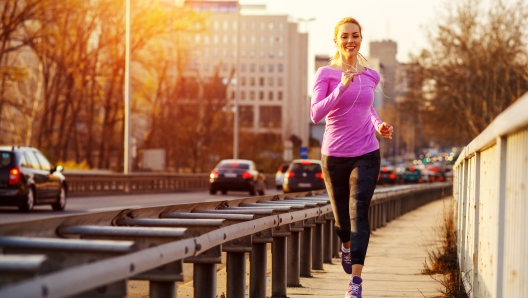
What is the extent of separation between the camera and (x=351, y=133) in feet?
25.1

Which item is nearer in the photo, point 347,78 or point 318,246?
point 347,78

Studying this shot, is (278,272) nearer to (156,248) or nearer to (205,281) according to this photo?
(205,281)

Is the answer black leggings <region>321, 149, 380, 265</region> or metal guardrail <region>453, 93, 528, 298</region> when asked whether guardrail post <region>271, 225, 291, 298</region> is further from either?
metal guardrail <region>453, 93, 528, 298</region>

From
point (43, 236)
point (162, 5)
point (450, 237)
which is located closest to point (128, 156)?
point (162, 5)

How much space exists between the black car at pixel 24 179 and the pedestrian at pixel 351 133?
49.7ft

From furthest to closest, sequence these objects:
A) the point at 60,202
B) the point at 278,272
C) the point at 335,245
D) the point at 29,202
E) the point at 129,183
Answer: the point at 129,183, the point at 60,202, the point at 29,202, the point at 335,245, the point at 278,272

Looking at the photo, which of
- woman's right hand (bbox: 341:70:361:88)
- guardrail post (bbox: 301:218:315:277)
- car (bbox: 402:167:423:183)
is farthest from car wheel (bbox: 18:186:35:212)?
car (bbox: 402:167:423:183)

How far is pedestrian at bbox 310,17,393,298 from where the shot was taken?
7441mm

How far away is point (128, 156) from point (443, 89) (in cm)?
2024

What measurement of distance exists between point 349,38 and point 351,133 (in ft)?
2.24

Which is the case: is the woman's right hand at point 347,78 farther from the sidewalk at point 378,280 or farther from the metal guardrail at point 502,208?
the sidewalk at point 378,280

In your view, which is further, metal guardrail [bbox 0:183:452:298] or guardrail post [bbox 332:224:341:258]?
guardrail post [bbox 332:224:341:258]

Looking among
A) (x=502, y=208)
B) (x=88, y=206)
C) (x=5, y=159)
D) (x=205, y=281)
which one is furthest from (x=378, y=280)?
(x=88, y=206)

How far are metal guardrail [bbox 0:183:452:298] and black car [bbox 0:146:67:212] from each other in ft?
39.7
